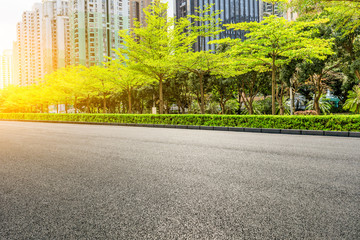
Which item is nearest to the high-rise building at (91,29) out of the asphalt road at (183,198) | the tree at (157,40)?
the tree at (157,40)

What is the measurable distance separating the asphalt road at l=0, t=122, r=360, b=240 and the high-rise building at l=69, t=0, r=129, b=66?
116 metres

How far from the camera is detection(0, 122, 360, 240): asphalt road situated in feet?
8.92

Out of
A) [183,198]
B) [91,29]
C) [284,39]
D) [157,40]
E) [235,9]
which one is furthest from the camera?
[91,29]

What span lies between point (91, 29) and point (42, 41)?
46739 mm

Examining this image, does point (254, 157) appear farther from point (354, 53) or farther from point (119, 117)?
point (119, 117)

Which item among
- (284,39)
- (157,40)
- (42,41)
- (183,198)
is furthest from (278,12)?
(42,41)

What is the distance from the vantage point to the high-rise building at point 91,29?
116m

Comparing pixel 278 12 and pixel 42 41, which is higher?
pixel 42 41

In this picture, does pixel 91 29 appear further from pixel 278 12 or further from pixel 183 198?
pixel 183 198

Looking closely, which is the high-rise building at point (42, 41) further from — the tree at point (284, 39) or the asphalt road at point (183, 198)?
the asphalt road at point (183, 198)

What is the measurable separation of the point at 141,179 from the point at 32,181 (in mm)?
1840

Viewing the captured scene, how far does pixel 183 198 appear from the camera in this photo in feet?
11.9

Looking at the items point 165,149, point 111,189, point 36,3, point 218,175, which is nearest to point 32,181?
point 111,189

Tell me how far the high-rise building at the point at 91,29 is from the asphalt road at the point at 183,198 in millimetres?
115842
